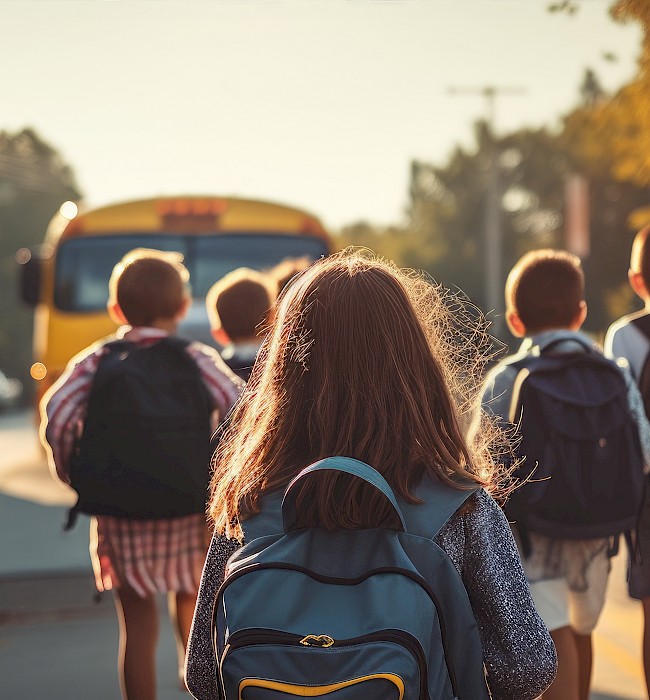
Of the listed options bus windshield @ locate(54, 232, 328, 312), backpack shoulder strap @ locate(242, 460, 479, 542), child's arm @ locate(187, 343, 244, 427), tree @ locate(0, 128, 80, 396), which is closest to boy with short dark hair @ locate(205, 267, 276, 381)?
child's arm @ locate(187, 343, 244, 427)

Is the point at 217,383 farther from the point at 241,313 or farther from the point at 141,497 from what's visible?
the point at 241,313

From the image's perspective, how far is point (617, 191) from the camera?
5353cm

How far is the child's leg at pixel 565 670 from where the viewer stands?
409cm

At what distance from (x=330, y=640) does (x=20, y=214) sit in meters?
66.9

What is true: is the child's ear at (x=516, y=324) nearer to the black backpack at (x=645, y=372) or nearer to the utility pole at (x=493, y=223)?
the black backpack at (x=645, y=372)

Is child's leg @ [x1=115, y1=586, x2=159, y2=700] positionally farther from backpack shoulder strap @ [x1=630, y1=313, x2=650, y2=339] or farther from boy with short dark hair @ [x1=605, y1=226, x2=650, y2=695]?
backpack shoulder strap @ [x1=630, y1=313, x2=650, y2=339]

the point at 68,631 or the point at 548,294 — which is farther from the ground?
the point at 548,294

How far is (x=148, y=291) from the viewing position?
4.50m

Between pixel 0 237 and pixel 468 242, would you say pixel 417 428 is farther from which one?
pixel 468 242

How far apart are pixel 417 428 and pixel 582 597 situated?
215 cm

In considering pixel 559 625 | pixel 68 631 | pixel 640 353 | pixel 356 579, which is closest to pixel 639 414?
pixel 640 353

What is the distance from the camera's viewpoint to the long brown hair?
7.32ft

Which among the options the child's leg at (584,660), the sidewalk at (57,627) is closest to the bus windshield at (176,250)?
the sidewalk at (57,627)

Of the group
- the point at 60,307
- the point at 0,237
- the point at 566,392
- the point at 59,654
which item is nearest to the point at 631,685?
the point at 566,392
